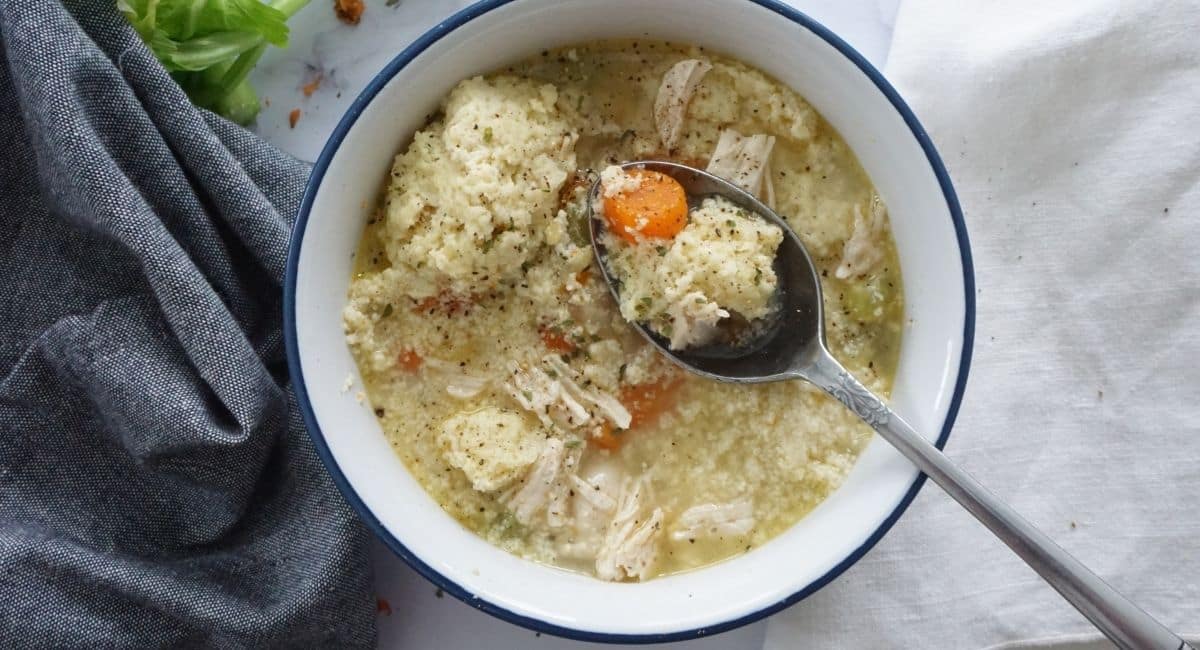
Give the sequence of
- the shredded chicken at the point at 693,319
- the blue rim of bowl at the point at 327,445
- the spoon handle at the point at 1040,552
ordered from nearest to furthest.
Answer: the spoon handle at the point at 1040,552 < the blue rim of bowl at the point at 327,445 < the shredded chicken at the point at 693,319

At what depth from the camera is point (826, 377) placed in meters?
2.24

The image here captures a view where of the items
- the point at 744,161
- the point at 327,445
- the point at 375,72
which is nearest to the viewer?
the point at 327,445

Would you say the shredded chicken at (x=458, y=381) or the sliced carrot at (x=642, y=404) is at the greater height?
the shredded chicken at (x=458, y=381)

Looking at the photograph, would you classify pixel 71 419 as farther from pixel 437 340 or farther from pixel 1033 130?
pixel 1033 130

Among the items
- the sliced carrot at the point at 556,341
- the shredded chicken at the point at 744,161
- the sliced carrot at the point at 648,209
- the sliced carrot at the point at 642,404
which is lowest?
the sliced carrot at the point at 642,404

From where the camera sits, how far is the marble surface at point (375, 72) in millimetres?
2590

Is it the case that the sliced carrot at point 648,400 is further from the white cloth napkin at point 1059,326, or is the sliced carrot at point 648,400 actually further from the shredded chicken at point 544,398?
the white cloth napkin at point 1059,326

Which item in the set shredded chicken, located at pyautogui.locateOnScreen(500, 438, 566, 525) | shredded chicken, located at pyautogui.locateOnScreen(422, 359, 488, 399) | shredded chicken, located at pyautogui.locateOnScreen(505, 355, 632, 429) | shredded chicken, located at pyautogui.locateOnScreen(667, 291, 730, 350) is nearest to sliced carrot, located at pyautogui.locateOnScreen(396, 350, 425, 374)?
shredded chicken, located at pyautogui.locateOnScreen(422, 359, 488, 399)

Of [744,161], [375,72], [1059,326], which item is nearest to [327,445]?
[375,72]

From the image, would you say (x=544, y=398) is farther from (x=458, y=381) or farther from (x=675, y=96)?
(x=675, y=96)

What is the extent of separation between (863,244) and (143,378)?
5.55 feet

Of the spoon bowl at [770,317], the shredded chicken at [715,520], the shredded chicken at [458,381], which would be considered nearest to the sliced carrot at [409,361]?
the shredded chicken at [458,381]

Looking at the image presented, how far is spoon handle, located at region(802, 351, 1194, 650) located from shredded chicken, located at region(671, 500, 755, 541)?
0.41 meters

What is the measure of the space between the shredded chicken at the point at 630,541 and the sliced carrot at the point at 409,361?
1.88 feet
